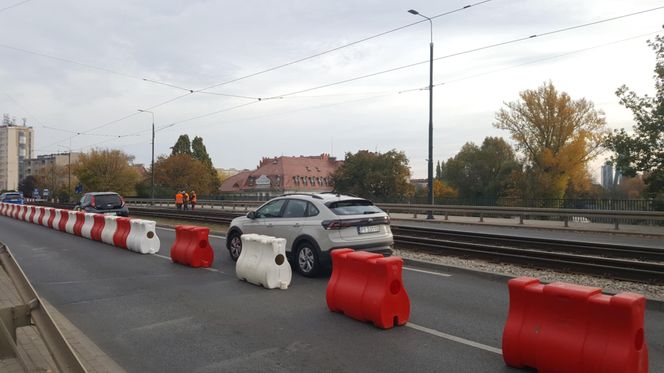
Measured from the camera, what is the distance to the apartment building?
144 metres

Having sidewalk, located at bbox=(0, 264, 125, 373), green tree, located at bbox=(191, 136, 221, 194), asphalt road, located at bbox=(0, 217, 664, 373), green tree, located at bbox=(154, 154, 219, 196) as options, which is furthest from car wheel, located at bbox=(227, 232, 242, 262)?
green tree, located at bbox=(191, 136, 221, 194)

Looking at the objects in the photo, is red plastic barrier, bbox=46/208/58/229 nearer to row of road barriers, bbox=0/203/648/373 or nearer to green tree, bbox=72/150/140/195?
row of road barriers, bbox=0/203/648/373

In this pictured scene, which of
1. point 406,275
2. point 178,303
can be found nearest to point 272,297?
point 178,303

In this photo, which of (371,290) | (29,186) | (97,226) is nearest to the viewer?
(371,290)

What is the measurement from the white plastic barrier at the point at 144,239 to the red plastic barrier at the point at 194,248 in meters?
2.12

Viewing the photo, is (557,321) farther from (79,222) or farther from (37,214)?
(37,214)

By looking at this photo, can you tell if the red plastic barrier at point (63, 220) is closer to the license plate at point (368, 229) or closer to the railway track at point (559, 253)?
the railway track at point (559, 253)

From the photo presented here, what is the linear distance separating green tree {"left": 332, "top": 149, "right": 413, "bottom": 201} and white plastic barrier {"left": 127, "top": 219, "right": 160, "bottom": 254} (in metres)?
47.3

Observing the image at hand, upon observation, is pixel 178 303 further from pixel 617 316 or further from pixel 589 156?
pixel 589 156

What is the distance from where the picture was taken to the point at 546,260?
10570 millimetres

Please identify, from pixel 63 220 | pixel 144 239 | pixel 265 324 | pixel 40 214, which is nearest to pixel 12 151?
pixel 40 214

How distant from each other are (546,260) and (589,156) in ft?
137

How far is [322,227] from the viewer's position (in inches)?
352

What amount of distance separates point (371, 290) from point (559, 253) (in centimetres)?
781
